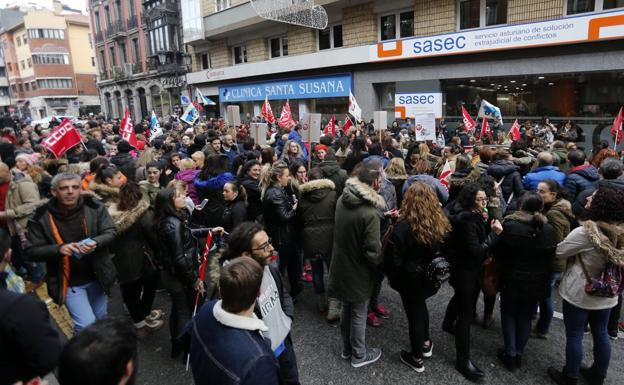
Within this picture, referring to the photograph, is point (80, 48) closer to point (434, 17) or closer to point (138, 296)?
point (434, 17)

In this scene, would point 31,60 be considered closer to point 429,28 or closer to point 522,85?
point 429,28

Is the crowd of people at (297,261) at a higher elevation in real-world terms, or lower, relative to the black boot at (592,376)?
higher

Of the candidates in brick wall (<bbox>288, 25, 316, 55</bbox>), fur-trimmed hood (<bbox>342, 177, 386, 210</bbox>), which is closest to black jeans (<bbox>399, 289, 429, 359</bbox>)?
fur-trimmed hood (<bbox>342, 177, 386, 210</bbox>)

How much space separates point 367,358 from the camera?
147 inches

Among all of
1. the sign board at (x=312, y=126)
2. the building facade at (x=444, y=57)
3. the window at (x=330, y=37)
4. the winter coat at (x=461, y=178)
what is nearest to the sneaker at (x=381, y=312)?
the winter coat at (x=461, y=178)

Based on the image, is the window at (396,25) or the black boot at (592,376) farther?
the window at (396,25)

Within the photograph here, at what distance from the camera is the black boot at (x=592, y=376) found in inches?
129

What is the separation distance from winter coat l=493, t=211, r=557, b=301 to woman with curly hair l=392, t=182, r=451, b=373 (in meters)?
0.56

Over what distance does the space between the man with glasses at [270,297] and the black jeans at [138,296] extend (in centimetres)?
193

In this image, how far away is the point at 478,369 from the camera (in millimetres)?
3459

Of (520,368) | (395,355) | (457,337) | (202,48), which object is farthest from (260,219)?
Answer: (202,48)

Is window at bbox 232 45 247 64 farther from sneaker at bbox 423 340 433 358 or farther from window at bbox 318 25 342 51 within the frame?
sneaker at bbox 423 340 433 358

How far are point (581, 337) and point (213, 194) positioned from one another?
415 centimetres

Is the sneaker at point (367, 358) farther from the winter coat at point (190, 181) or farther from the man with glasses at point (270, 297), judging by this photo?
the winter coat at point (190, 181)
